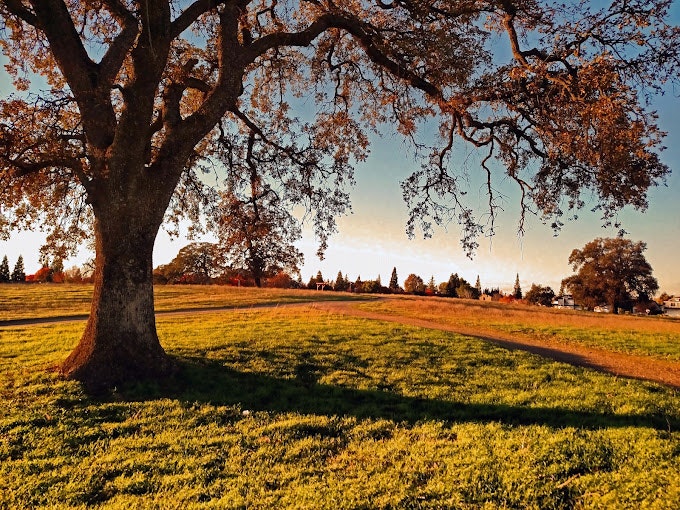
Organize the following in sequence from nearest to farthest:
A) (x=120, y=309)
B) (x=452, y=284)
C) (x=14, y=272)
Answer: (x=120, y=309), (x=14, y=272), (x=452, y=284)

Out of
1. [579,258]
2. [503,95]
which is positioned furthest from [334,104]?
[579,258]

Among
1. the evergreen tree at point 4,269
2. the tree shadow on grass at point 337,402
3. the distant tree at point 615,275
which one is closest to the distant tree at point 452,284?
the distant tree at point 615,275

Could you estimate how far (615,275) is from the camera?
68.1m

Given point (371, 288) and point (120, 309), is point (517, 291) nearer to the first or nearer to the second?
point (371, 288)

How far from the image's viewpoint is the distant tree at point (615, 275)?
220ft

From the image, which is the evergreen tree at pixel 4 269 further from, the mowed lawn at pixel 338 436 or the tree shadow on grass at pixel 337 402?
the tree shadow on grass at pixel 337 402

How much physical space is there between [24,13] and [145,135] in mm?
4147

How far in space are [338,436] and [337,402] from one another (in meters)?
1.87

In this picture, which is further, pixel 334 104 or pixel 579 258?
pixel 579 258

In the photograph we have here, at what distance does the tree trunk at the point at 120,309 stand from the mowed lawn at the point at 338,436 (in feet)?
2.19

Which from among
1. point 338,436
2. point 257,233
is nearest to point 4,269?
point 257,233

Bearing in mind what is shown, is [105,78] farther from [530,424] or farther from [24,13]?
[530,424]

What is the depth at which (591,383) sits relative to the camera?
1070cm

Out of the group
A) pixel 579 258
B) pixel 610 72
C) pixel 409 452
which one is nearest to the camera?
pixel 409 452
